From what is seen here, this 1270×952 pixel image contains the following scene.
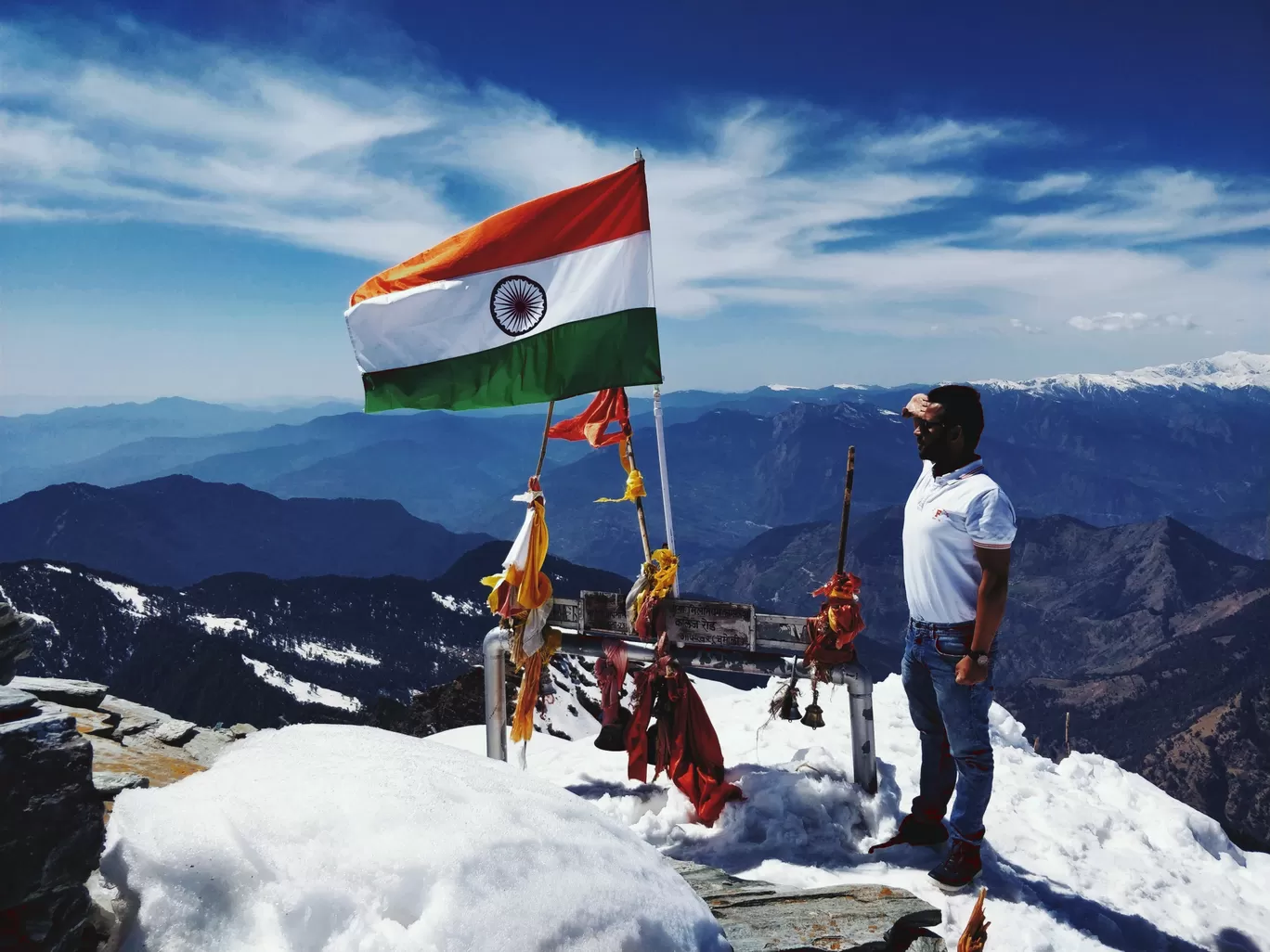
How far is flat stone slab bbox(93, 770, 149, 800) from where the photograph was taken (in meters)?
4.08

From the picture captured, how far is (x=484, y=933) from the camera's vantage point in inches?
103

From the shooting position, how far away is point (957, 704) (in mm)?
5234

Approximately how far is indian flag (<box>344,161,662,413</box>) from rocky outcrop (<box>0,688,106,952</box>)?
189 inches

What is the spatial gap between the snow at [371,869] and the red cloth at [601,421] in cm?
464

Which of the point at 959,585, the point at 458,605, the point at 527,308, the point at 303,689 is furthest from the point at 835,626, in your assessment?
the point at 458,605

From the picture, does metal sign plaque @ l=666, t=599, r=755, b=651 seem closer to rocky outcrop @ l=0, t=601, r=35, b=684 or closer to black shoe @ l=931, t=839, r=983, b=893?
black shoe @ l=931, t=839, r=983, b=893

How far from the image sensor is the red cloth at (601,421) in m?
7.62

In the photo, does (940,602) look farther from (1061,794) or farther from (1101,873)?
(1061,794)

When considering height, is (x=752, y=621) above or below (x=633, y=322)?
below

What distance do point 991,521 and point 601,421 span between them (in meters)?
3.92

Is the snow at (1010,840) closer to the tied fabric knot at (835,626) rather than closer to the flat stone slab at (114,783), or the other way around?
the tied fabric knot at (835,626)

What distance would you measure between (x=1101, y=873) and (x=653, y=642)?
3.87m

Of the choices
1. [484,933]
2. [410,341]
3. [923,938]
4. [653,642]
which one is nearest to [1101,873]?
[923,938]

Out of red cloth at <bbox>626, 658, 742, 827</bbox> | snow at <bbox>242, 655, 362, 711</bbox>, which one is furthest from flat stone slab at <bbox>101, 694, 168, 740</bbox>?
snow at <bbox>242, 655, 362, 711</bbox>
